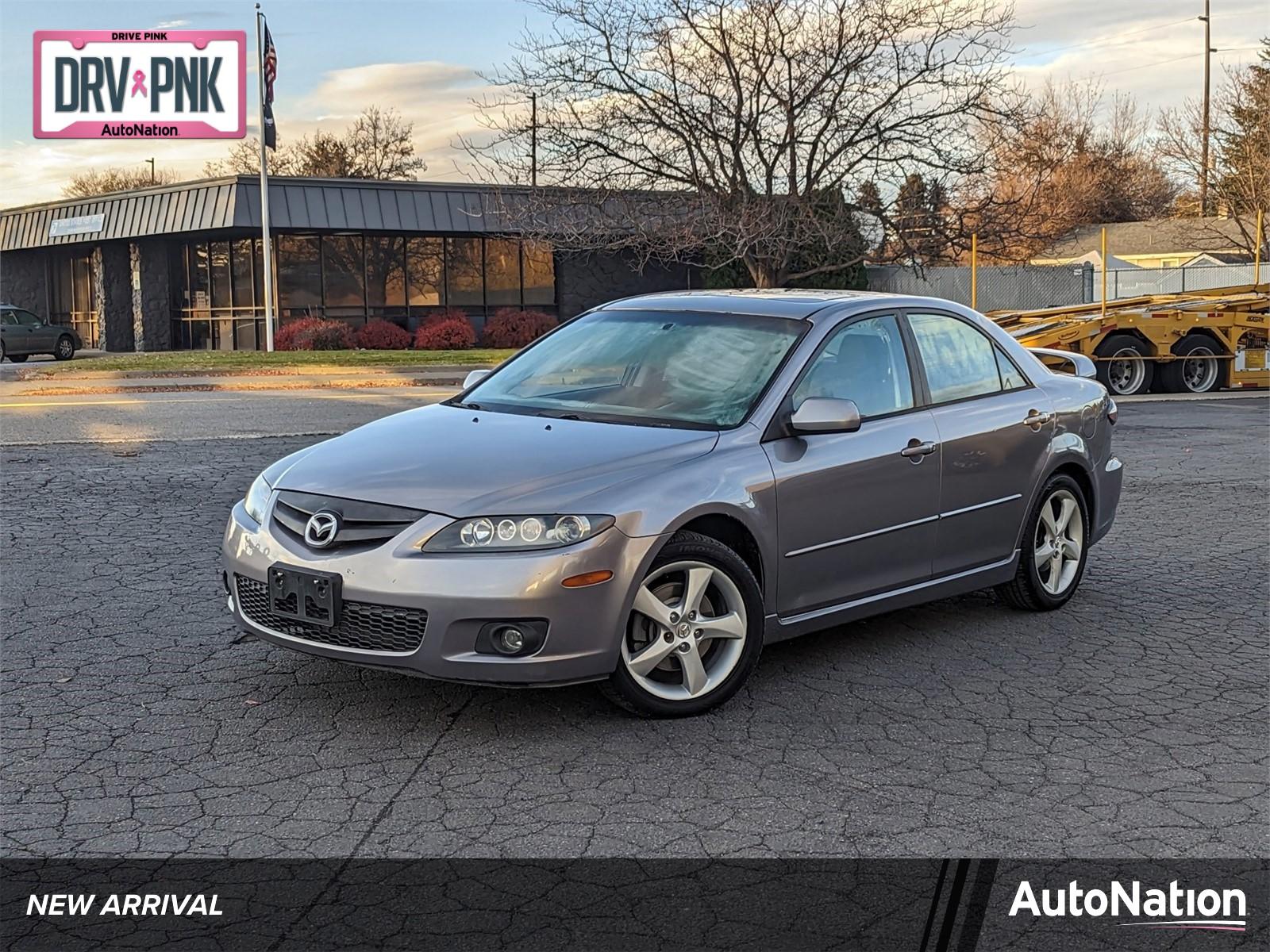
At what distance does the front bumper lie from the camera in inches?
187

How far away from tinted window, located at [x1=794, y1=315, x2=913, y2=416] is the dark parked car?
33163 mm

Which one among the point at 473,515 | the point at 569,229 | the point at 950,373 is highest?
the point at 569,229

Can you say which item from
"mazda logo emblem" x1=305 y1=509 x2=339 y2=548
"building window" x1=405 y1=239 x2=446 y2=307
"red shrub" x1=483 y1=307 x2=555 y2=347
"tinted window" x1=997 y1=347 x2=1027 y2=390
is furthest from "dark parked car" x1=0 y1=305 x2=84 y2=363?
"mazda logo emblem" x1=305 y1=509 x2=339 y2=548

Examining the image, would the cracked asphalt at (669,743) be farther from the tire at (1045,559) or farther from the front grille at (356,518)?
the front grille at (356,518)

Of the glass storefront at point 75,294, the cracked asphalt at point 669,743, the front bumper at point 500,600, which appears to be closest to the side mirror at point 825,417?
the front bumper at point 500,600

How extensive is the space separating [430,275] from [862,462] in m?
33.8

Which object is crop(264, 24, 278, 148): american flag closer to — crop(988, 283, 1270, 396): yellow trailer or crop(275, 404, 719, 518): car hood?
crop(988, 283, 1270, 396): yellow trailer

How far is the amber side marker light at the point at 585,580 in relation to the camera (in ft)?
15.7

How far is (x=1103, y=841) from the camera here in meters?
4.03

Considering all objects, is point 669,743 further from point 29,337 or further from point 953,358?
point 29,337

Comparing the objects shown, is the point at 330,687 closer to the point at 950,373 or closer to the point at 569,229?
the point at 950,373

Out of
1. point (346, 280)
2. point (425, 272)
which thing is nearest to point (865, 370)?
point (346, 280)

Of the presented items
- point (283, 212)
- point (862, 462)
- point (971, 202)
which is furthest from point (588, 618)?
point (283, 212)

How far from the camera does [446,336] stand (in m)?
35.1
